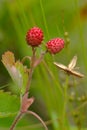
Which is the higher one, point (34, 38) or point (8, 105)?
point (34, 38)

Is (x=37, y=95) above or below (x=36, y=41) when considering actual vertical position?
below

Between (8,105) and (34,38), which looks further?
(8,105)

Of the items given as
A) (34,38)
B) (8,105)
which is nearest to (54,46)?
(34,38)

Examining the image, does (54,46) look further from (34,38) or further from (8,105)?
(8,105)

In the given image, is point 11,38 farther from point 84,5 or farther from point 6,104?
point 6,104

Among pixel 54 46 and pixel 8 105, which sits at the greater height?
pixel 54 46

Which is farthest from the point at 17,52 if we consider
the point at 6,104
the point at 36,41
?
the point at 36,41

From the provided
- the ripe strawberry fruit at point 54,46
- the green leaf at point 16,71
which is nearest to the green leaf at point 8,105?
the green leaf at point 16,71
